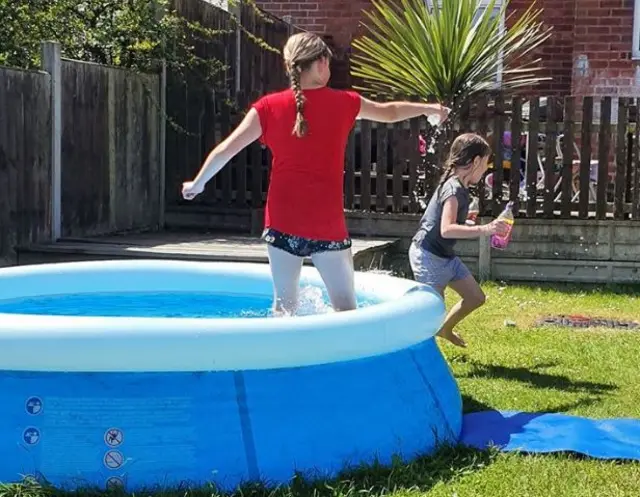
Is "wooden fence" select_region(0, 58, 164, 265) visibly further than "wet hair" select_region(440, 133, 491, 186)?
Yes

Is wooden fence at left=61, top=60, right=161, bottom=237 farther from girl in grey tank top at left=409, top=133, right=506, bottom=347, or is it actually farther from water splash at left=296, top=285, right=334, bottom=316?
girl in grey tank top at left=409, top=133, right=506, bottom=347

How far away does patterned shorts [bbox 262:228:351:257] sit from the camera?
4547mm

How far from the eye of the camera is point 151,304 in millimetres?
6273

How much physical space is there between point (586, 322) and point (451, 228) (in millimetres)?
2720

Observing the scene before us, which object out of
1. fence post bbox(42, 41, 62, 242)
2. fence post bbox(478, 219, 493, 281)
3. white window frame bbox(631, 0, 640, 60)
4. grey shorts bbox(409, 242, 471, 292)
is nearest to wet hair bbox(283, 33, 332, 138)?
grey shorts bbox(409, 242, 471, 292)

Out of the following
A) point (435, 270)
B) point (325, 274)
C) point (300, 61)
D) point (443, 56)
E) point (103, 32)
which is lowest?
point (435, 270)

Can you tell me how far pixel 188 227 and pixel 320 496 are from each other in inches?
301

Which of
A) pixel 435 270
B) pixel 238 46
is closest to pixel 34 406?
pixel 435 270

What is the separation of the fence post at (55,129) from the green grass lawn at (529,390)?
3752 millimetres

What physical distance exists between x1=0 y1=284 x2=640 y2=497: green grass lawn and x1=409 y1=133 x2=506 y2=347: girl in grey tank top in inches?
18.0

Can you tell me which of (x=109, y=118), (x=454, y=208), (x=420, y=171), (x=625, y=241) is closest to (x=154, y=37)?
(x=109, y=118)

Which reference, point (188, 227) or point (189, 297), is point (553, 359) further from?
point (188, 227)

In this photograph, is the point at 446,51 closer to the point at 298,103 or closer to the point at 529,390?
the point at 529,390

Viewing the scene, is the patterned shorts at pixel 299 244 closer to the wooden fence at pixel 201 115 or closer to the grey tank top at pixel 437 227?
the grey tank top at pixel 437 227
